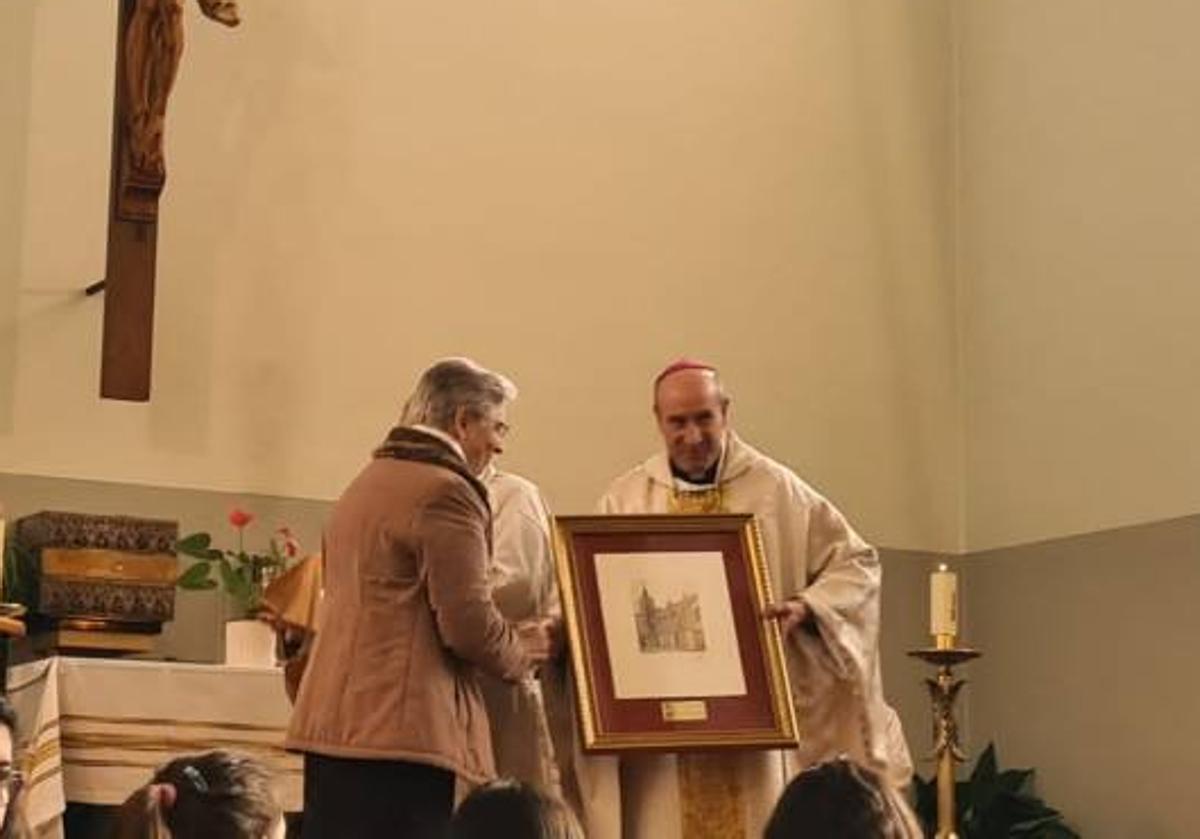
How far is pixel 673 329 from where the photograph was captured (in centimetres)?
902

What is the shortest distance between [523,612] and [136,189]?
2297 millimetres

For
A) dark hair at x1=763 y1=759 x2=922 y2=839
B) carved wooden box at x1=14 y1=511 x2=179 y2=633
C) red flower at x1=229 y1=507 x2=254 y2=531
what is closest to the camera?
dark hair at x1=763 y1=759 x2=922 y2=839

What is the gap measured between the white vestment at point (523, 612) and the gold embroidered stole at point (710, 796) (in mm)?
325

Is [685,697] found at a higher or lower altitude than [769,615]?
lower

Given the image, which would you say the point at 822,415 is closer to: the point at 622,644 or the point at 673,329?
the point at 673,329

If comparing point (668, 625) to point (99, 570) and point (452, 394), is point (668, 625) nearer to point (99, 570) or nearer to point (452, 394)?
point (452, 394)

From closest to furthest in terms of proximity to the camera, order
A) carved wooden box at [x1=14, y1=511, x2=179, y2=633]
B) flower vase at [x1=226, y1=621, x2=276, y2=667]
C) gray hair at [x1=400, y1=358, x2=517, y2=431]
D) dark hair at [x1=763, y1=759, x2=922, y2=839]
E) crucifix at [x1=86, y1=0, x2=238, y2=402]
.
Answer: dark hair at [x1=763, y1=759, x2=922, y2=839] → gray hair at [x1=400, y1=358, x2=517, y2=431] → carved wooden box at [x1=14, y1=511, x2=179, y2=633] → flower vase at [x1=226, y1=621, x2=276, y2=667] → crucifix at [x1=86, y1=0, x2=238, y2=402]

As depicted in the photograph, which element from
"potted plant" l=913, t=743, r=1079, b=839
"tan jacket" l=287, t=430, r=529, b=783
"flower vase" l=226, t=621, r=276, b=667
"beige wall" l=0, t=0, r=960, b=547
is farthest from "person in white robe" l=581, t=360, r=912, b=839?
"potted plant" l=913, t=743, r=1079, b=839

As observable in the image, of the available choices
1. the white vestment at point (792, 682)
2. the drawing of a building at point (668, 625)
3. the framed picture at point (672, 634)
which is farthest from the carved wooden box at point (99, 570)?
the drawing of a building at point (668, 625)

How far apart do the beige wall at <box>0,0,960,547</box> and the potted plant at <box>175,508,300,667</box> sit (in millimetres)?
341

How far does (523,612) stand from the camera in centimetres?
599

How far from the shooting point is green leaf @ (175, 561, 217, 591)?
24.5 ft

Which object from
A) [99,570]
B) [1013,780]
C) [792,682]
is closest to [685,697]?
[792,682]

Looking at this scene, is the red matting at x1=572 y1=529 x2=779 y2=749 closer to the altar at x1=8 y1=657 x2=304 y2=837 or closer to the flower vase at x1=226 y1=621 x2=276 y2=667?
the altar at x1=8 y1=657 x2=304 y2=837
